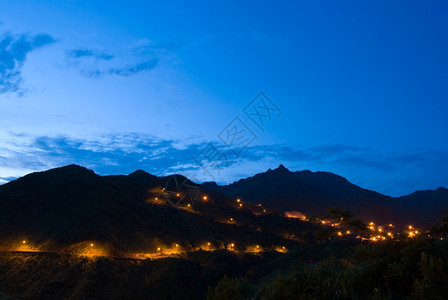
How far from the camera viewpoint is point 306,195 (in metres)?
124

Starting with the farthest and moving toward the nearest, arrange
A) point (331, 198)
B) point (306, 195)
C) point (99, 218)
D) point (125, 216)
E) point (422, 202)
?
point (422, 202), point (331, 198), point (306, 195), point (125, 216), point (99, 218)

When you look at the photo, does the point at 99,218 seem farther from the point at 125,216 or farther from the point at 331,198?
the point at 331,198

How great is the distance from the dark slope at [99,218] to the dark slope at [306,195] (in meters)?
47.7

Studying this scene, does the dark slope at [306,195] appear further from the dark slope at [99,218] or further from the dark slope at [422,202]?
the dark slope at [99,218]

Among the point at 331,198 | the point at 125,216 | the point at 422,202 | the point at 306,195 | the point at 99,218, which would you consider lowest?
the point at 99,218

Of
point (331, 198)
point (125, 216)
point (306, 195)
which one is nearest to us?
point (125, 216)

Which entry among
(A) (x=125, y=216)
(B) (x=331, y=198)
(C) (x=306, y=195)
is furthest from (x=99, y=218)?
(B) (x=331, y=198)

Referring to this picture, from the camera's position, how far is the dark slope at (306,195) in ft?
383

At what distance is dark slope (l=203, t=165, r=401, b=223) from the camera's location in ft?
383

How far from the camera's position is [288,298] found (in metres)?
6.71

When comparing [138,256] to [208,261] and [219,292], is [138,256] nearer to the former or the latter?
[208,261]

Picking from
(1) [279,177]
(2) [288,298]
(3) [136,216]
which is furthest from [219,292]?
(1) [279,177]

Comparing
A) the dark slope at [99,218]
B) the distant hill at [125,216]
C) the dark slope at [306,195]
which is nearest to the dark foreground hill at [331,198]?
the dark slope at [306,195]

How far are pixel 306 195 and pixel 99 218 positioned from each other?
96.9 m
